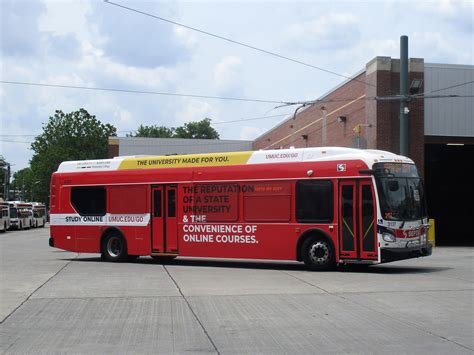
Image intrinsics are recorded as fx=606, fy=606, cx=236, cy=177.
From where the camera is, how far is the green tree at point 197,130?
11881 centimetres

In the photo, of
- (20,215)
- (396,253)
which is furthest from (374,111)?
(20,215)

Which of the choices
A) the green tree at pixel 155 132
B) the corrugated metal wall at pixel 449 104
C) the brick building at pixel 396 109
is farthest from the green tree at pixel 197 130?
the corrugated metal wall at pixel 449 104

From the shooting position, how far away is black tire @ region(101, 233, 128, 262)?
19.2 metres

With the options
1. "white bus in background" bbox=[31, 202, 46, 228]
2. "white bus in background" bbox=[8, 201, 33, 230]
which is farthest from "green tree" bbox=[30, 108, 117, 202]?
"white bus in background" bbox=[8, 201, 33, 230]

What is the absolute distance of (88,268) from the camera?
56.4ft

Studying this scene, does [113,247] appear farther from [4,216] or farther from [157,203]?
[4,216]

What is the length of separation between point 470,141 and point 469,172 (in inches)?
582

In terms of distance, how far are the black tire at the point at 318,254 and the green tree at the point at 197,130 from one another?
103 m

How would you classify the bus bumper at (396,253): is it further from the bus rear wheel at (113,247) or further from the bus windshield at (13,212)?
the bus windshield at (13,212)

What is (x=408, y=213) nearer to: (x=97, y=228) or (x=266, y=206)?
(x=266, y=206)

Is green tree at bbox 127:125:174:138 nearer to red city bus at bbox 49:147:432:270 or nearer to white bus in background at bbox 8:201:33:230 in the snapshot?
white bus in background at bbox 8:201:33:230

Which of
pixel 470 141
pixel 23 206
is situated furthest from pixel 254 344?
pixel 23 206

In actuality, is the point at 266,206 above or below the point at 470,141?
below

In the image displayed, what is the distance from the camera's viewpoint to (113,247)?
19547mm
